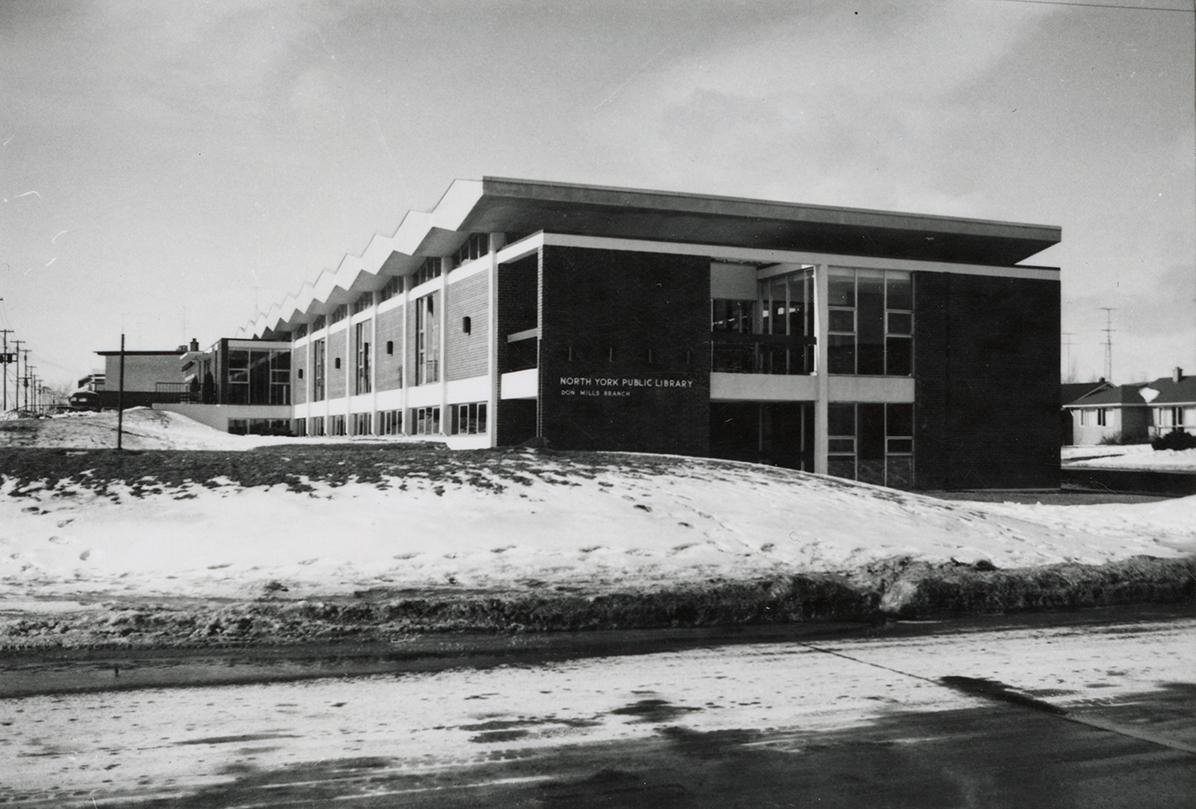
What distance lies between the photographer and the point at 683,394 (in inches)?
1243

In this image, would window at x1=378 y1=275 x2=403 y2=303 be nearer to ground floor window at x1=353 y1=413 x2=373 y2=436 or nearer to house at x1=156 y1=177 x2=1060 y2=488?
ground floor window at x1=353 y1=413 x2=373 y2=436

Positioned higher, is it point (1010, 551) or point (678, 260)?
point (678, 260)

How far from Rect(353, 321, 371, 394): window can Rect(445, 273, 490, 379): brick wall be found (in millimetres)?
13361

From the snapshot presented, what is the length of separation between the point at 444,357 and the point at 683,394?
1024 cm

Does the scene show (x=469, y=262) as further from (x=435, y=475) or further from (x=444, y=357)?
(x=435, y=475)

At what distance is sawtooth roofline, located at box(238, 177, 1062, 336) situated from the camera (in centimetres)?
3228

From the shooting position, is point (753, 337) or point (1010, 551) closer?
point (1010, 551)

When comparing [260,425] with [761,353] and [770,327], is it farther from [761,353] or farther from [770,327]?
[770,327]

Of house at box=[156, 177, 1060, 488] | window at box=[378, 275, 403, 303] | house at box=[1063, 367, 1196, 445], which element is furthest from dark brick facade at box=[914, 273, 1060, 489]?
house at box=[1063, 367, 1196, 445]


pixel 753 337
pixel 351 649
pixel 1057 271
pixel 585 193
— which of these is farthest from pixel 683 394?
pixel 351 649

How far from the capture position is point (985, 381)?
3566cm

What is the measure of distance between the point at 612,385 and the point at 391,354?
58.5ft

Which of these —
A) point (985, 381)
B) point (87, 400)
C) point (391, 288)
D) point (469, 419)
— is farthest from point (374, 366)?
point (87, 400)

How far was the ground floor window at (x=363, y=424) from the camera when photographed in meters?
49.4
